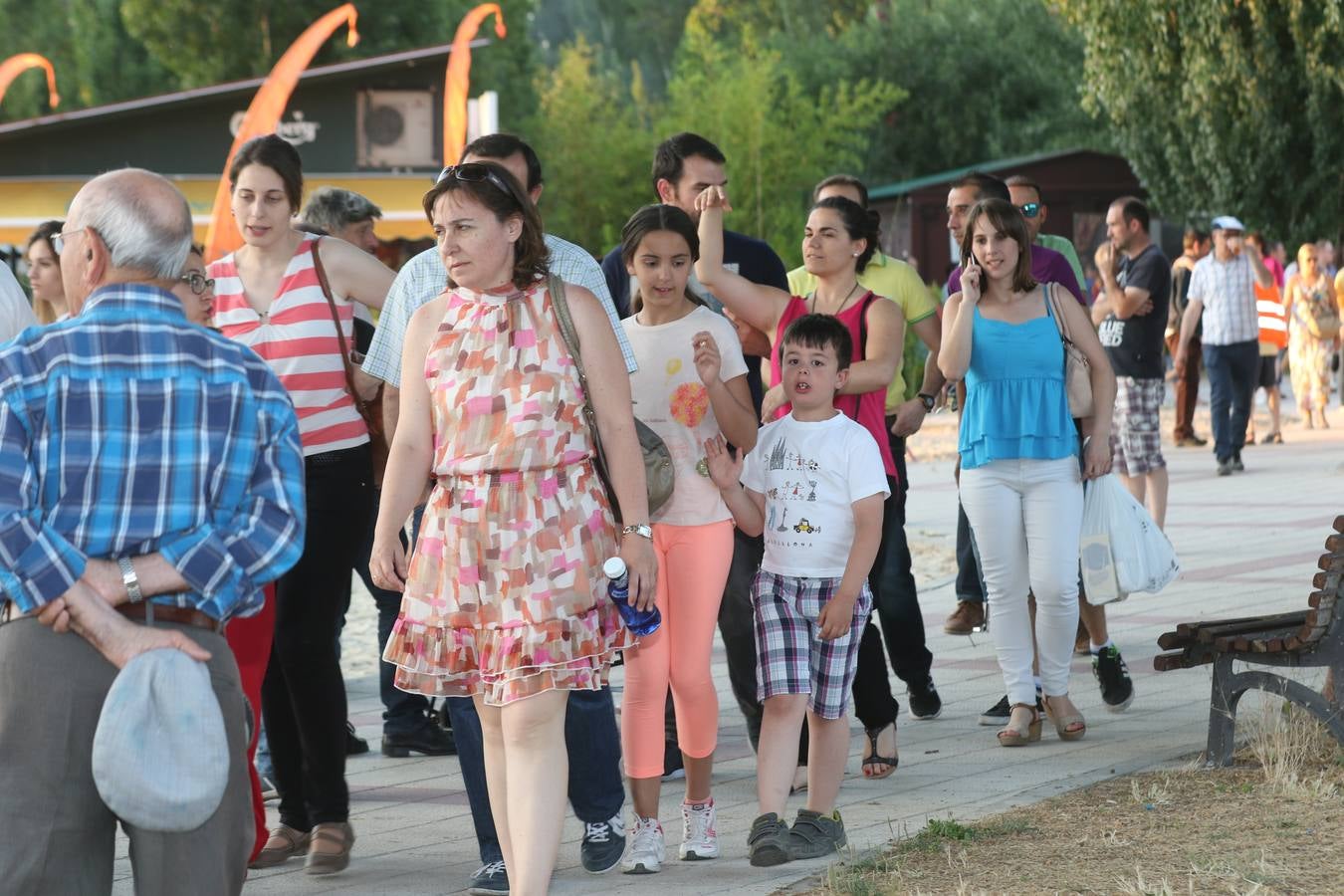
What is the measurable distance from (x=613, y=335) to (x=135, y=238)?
1.44 meters

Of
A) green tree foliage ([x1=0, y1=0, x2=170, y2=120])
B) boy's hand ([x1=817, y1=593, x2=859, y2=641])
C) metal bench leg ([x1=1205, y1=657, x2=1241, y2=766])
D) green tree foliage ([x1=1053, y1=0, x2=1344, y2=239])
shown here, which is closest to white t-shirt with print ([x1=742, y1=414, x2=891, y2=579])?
boy's hand ([x1=817, y1=593, x2=859, y2=641])

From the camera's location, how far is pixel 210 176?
32312mm

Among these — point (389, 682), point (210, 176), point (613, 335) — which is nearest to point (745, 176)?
point (210, 176)

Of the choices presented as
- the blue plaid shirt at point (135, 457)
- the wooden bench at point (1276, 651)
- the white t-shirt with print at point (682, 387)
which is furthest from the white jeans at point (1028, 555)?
the blue plaid shirt at point (135, 457)

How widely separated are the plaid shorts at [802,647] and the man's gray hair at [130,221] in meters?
2.37

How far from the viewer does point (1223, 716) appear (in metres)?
6.11

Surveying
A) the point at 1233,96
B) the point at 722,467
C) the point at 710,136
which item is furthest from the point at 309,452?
the point at 710,136

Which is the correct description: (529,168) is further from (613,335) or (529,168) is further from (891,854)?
(891,854)

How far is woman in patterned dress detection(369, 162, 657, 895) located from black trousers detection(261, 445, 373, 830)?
2.89ft

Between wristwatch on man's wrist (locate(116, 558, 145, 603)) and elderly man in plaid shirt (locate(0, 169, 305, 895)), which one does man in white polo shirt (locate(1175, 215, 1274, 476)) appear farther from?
wristwatch on man's wrist (locate(116, 558, 145, 603))

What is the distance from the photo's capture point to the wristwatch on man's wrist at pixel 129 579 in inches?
133

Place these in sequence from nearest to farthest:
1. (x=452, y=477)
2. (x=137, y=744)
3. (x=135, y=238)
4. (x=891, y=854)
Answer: (x=137, y=744) < (x=135, y=238) < (x=452, y=477) < (x=891, y=854)

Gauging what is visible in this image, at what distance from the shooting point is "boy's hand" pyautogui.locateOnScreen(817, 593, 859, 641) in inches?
208

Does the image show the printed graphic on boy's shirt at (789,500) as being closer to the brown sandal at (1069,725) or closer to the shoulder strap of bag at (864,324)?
the shoulder strap of bag at (864,324)
